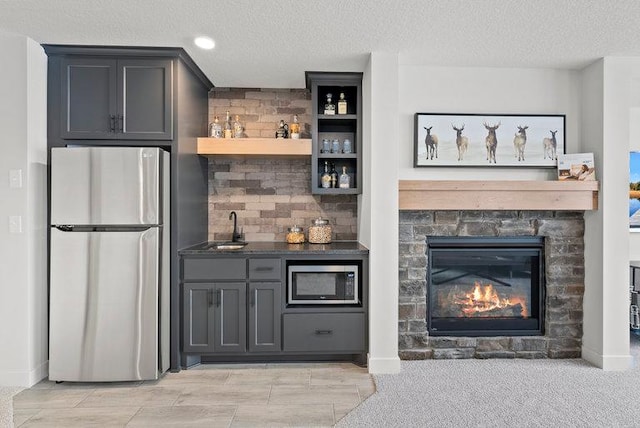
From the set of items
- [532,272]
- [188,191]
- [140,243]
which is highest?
[188,191]

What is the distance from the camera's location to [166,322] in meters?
2.99

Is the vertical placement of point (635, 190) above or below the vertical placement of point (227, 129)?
below

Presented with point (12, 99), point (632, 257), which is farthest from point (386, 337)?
point (12, 99)

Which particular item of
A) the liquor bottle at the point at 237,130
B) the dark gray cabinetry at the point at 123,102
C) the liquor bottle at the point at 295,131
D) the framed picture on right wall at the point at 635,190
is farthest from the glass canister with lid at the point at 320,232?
the framed picture on right wall at the point at 635,190

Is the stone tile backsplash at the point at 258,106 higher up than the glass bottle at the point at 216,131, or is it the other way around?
the stone tile backsplash at the point at 258,106

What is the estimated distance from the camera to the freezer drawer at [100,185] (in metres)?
2.77

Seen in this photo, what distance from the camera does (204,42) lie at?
2.84m

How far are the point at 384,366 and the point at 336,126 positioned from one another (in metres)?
2.16

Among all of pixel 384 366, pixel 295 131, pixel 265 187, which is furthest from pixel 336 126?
pixel 384 366

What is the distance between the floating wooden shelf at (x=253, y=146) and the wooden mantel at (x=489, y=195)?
0.95 m

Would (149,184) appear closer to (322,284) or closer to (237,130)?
(237,130)

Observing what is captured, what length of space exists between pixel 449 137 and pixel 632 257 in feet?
7.55

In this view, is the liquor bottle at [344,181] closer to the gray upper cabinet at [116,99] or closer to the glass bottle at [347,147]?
the glass bottle at [347,147]

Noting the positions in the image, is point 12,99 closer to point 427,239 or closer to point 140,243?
point 140,243
